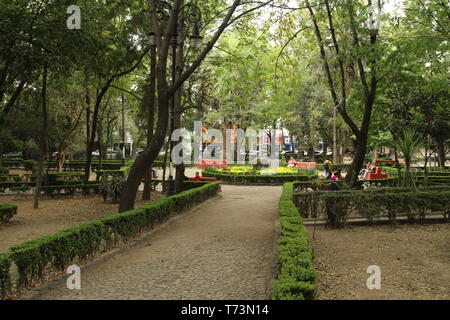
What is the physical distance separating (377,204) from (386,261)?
3.86m

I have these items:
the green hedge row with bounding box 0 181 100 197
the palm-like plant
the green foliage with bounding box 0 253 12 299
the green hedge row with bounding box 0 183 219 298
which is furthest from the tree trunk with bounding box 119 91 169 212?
the palm-like plant

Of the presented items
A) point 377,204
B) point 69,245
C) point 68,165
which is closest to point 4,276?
point 69,245

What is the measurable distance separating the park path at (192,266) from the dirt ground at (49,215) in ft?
10.6

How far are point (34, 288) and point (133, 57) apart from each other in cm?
1155

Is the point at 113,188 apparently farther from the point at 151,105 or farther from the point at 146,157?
the point at 146,157

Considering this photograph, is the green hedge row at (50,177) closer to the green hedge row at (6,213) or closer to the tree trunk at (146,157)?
the green hedge row at (6,213)

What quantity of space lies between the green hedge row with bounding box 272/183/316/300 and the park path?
0.54 metres

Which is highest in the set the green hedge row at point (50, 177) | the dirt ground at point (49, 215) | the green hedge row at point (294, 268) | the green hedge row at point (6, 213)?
the green hedge row at point (50, 177)

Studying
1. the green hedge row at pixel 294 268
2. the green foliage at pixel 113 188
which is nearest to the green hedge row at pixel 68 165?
the green foliage at pixel 113 188

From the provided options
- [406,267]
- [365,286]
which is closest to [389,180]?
[406,267]

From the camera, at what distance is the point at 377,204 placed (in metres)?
10.8

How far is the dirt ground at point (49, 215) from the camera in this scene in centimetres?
1009

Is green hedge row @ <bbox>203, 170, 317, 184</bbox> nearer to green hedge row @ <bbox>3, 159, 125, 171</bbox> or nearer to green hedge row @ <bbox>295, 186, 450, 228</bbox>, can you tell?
green hedge row @ <bbox>295, 186, 450, 228</bbox>
